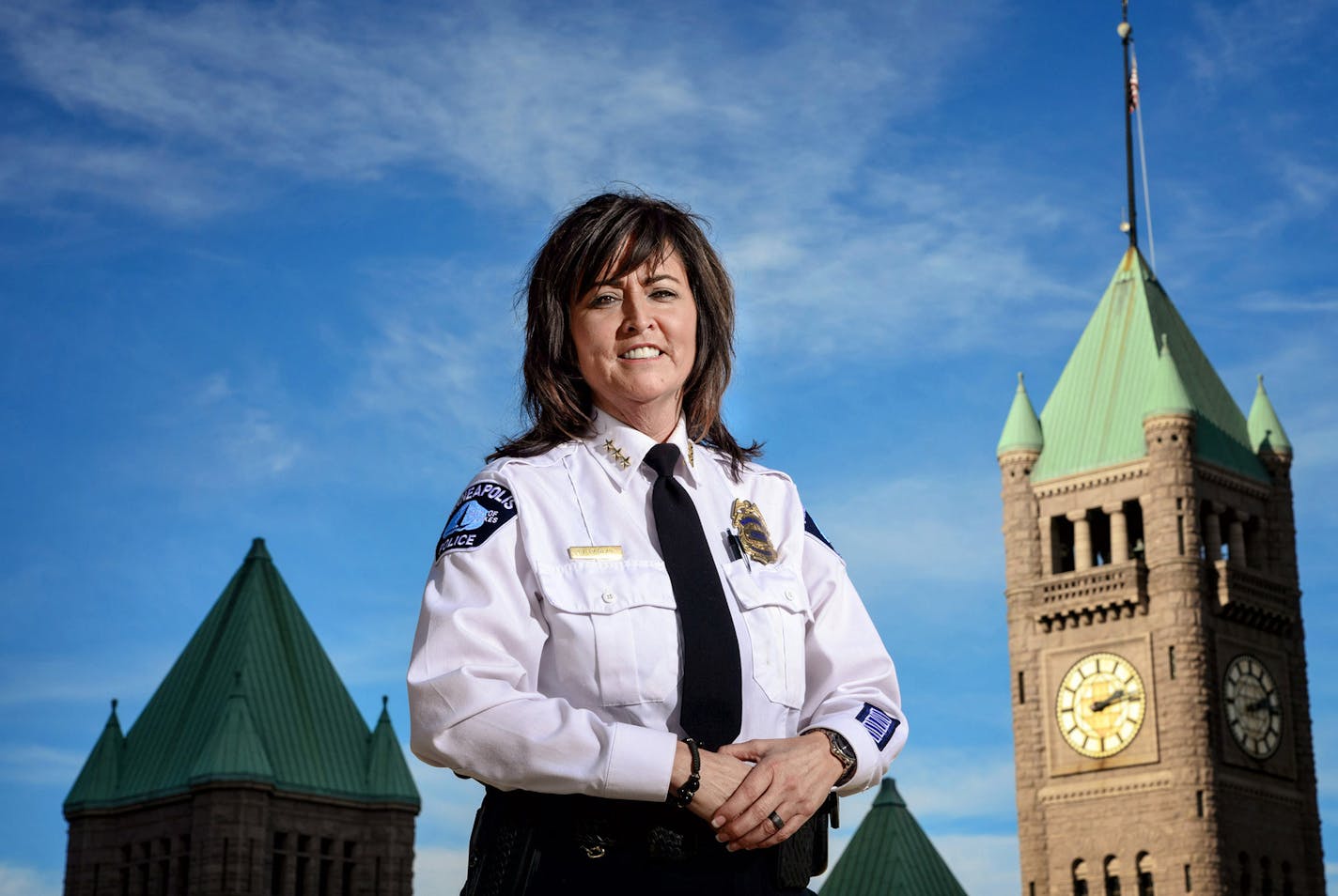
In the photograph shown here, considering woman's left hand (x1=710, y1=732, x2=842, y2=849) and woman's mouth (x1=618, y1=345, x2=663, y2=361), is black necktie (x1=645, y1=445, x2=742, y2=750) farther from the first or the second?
woman's mouth (x1=618, y1=345, x2=663, y2=361)

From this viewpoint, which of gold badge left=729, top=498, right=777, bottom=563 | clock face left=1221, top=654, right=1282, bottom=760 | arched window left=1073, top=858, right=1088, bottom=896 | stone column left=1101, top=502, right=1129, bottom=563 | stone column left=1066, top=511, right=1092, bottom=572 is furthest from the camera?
stone column left=1066, top=511, right=1092, bottom=572

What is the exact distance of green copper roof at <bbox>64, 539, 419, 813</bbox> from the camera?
55.1 meters

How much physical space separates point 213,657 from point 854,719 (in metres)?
55.2

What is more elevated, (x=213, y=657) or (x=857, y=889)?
(x=213, y=657)

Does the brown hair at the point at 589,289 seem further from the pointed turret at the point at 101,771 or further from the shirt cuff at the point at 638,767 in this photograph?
the pointed turret at the point at 101,771

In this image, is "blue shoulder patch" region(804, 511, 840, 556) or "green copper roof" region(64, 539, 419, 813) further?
"green copper roof" region(64, 539, 419, 813)

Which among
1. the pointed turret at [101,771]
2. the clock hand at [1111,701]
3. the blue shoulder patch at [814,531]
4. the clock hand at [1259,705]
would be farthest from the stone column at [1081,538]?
the blue shoulder patch at [814,531]

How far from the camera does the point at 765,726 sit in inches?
156

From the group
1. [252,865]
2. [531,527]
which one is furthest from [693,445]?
[252,865]

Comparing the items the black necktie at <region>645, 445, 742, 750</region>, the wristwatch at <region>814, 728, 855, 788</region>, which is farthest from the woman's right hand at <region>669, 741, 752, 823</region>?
the wristwatch at <region>814, 728, 855, 788</region>

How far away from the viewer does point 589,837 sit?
3.76 metres

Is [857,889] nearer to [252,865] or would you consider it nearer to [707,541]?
[252,865]

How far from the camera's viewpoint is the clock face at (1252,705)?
61125mm

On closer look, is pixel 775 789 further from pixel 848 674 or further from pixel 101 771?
pixel 101 771
